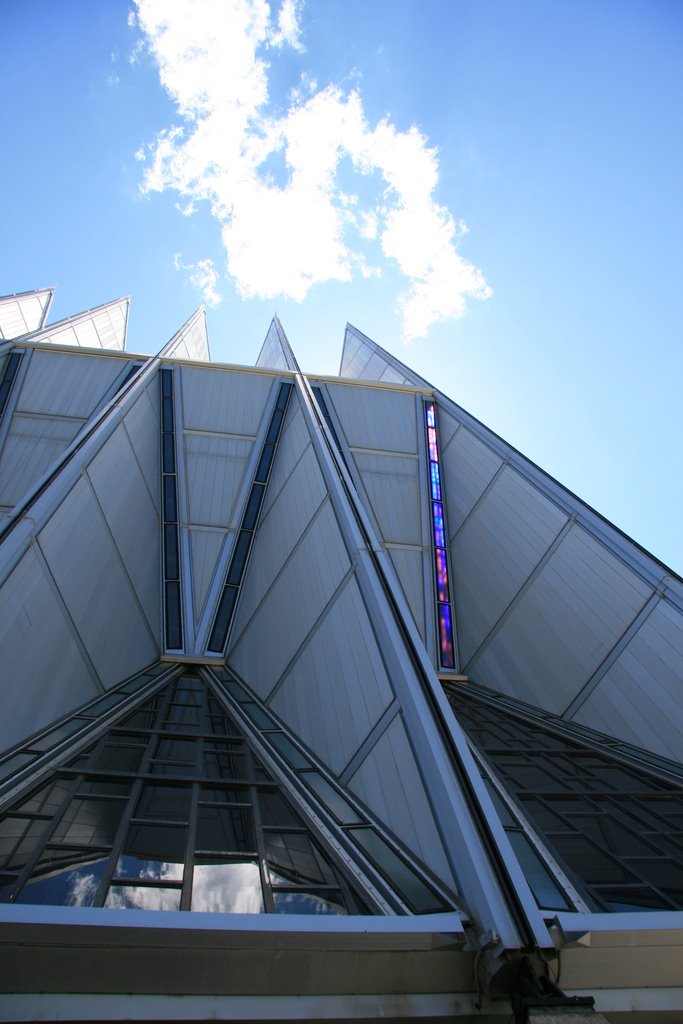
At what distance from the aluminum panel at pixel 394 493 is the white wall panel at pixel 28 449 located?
7.78 metres

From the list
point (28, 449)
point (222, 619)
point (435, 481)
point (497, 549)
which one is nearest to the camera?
point (497, 549)

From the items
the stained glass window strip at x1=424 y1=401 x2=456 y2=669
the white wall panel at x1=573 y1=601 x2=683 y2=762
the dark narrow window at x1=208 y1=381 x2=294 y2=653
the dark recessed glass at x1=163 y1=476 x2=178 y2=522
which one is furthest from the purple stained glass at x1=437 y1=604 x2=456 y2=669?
the dark recessed glass at x1=163 y1=476 x2=178 y2=522

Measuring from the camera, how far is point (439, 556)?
13.4 metres

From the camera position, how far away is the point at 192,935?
2.75 meters

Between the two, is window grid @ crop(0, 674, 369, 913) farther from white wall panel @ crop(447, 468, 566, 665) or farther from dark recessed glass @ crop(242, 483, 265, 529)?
dark recessed glass @ crop(242, 483, 265, 529)

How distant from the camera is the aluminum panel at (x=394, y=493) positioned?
13891mm

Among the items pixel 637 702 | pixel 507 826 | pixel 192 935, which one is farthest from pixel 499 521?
pixel 192 935

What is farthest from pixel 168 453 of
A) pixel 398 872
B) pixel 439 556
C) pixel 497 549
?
pixel 398 872

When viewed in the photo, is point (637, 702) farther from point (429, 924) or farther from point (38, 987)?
point (38, 987)

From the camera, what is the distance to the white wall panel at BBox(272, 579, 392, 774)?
5582 millimetres

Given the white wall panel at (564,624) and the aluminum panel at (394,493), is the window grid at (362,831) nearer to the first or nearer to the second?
the white wall panel at (564,624)

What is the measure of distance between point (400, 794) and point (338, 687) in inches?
82.1

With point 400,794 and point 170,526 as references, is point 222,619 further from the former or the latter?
point 400,794

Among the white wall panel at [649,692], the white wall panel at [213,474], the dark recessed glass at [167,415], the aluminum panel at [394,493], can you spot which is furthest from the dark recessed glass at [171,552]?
the white wall panel at [649,692]
